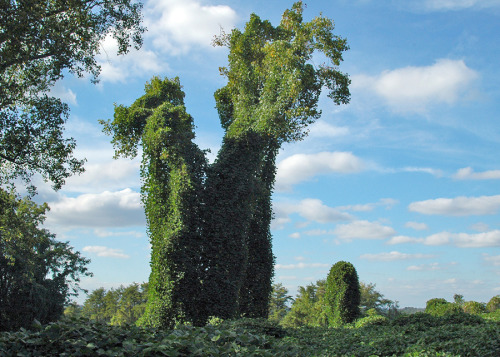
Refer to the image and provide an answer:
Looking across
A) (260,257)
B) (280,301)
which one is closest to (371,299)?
(280,301)

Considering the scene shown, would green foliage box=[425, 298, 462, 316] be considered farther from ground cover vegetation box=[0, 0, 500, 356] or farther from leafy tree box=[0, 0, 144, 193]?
leafy tree box=[0, 0, 144, 193]

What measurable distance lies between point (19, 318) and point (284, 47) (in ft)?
76.4

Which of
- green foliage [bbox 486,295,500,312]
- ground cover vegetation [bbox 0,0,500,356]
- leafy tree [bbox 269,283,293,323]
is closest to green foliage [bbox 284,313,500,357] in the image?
ground cover vegetation [bbox 0,0,500,356]

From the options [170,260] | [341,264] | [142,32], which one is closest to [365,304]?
[341,264]

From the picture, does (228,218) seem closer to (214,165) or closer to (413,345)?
(214,165)

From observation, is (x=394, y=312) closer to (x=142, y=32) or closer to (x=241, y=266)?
(x=241, y=266)

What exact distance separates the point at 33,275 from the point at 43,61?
58.9 ft

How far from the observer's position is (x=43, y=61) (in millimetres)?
12547

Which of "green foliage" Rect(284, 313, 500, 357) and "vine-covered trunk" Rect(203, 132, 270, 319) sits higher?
"vine-covered trunk" Rect(203, 132, 270, 319)

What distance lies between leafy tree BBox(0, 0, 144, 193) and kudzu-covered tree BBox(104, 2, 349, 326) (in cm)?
321

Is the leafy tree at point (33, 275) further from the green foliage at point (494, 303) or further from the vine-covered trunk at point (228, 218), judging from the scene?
the green foliage at point (494, 303)

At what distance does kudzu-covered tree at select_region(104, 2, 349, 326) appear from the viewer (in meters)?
14.5

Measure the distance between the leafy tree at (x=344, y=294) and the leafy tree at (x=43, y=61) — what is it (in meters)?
12.6

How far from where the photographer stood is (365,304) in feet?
118
